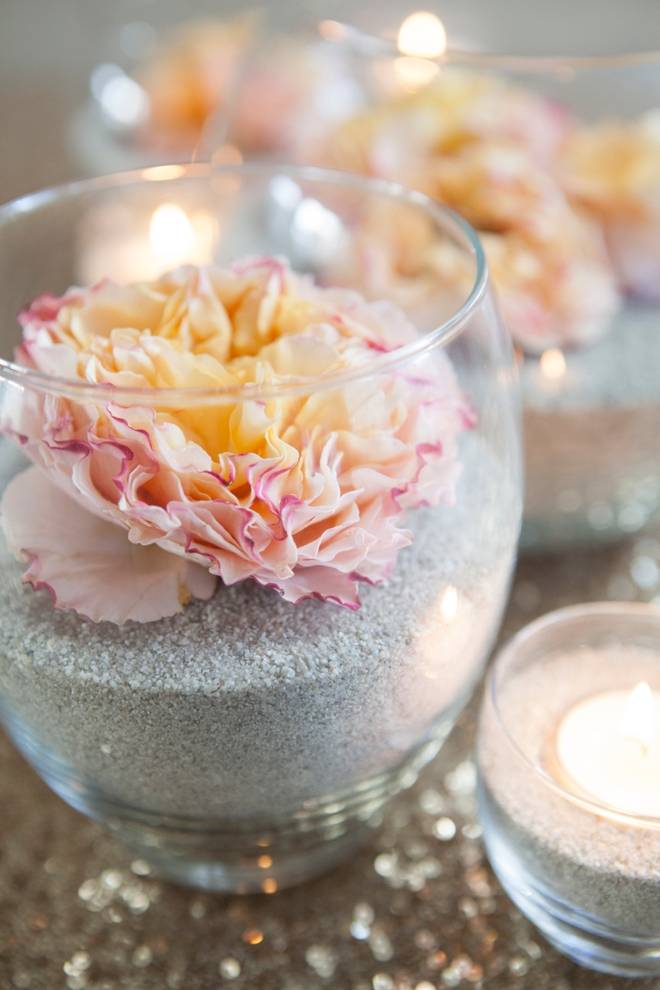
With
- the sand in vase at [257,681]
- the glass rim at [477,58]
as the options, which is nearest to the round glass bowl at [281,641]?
the sand in vase at [257,681]

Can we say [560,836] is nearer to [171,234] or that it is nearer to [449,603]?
[449,603]

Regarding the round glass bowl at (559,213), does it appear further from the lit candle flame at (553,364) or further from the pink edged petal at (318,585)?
the pink edged petal at (318,585)

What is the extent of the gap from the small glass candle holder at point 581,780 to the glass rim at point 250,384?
0.13m

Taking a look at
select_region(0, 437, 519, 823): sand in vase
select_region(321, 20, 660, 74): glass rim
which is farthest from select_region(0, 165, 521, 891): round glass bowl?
select_region(321, 20, 660, 74): glass rim

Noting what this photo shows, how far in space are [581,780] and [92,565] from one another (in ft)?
0.55

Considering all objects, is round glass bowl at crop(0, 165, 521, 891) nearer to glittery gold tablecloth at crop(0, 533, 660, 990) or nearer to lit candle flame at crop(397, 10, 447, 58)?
glittery gold tablecloth at crop(0, 533, 660, 990)

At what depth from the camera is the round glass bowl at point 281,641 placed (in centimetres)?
31

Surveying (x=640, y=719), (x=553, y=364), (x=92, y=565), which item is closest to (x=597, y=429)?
(x=553, y=364)

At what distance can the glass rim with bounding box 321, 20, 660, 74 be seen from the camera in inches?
19.6

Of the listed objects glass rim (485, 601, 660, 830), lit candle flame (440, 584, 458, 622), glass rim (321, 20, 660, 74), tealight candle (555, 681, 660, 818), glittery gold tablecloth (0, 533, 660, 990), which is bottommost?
glittery gold tablecloth (0, 533, 660, 990)

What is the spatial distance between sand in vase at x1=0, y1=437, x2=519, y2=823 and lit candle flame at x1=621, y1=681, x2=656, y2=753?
6 centimetres

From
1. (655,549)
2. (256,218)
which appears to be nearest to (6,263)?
(256,218)

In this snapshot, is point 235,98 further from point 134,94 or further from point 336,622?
point 336,622

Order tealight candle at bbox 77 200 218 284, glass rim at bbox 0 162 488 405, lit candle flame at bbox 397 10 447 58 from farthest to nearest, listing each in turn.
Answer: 1. lit candle flame at bbox 397 10 447 58
2. tealight candle at bbox 77 200 218 284
3. glass rim at bbox 0 162 488 405
